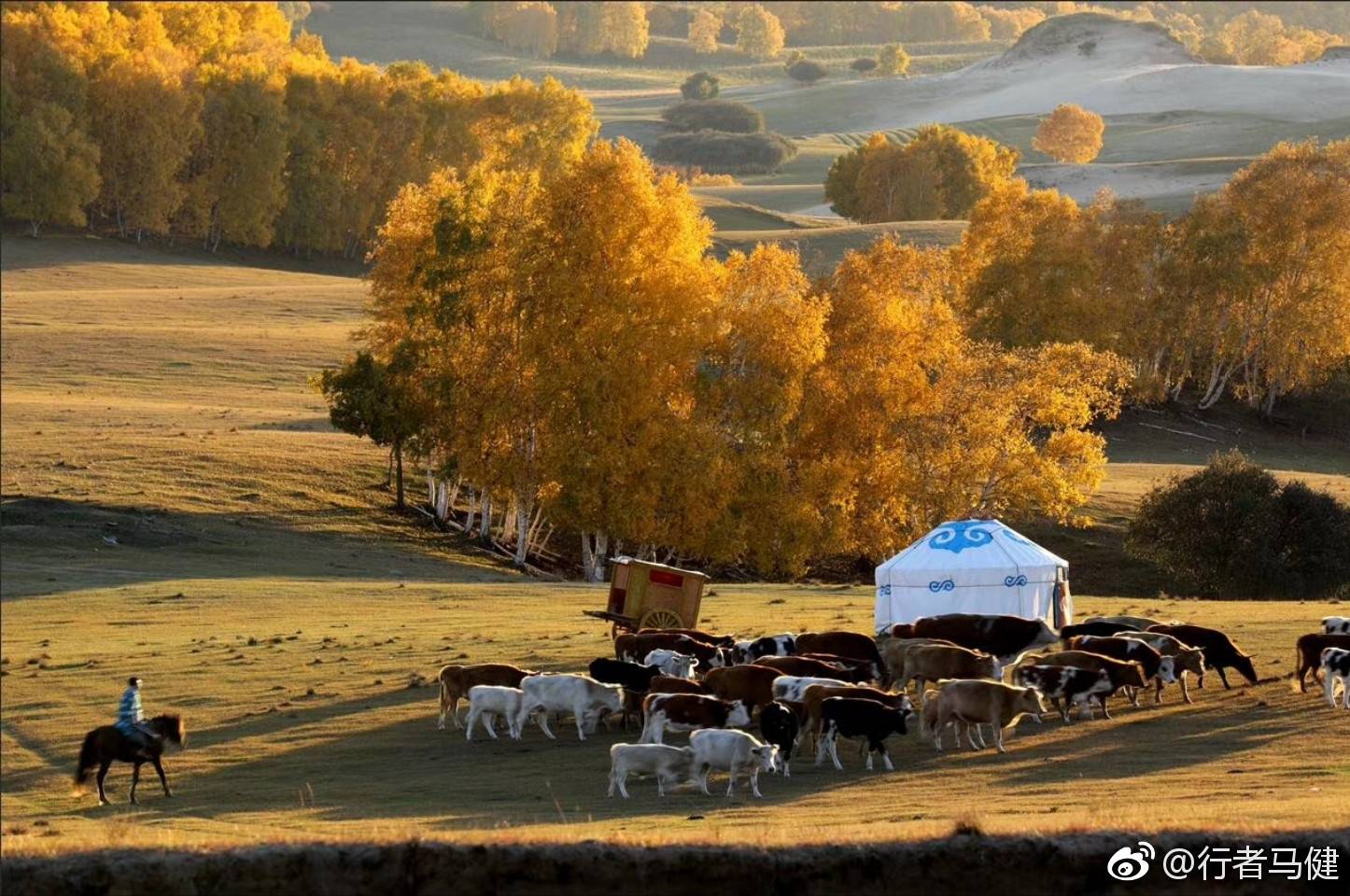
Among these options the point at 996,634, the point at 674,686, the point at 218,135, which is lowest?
the point at 996,634

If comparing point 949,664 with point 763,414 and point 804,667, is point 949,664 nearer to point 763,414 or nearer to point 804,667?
point 804,667

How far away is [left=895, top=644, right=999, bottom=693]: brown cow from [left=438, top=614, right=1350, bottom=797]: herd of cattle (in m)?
0.02

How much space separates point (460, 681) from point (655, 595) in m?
10.7

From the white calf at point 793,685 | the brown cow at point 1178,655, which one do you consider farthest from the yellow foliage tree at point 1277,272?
the white calf at point 793,685

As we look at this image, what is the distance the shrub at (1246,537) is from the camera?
61875 mm

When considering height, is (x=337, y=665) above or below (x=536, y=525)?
above

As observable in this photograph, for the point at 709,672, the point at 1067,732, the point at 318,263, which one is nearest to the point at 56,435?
the point at 709,672

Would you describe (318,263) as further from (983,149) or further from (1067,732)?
(1067,732)

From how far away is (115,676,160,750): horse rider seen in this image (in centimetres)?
2483

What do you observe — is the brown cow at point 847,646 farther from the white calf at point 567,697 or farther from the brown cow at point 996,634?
the white calf at point 567,697

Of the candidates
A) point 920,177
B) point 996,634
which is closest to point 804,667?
point 996,634

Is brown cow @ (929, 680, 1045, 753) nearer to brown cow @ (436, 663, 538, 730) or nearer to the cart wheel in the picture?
brown cow @ (436, 663, 538, 730)

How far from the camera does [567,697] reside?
2933 centimetres

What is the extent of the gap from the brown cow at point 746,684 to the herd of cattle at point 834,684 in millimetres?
21
